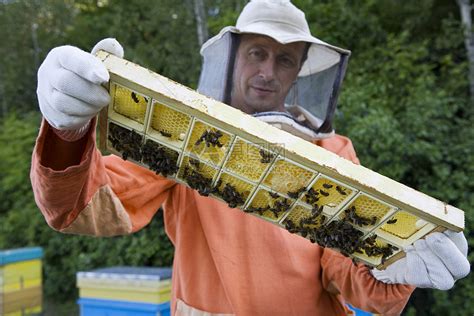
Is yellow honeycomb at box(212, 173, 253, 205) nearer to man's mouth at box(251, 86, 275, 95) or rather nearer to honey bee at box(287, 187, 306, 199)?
honey bee at box(287, 187, 306, 199)

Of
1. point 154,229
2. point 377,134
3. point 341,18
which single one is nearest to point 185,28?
point 341,18

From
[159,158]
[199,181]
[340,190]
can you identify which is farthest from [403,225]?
[159,158]

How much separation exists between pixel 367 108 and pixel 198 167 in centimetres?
414

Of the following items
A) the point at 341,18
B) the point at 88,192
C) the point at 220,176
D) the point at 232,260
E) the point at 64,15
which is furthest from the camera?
the point at 64,15

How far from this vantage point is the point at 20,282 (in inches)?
203

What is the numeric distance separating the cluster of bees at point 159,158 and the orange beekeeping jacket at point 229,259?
0.28 m

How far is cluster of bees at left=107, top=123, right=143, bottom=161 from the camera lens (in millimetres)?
1449

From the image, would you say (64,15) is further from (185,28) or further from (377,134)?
(377,134)

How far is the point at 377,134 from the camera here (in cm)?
466

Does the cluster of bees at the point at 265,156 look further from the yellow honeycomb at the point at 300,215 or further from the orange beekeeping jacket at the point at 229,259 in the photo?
the orange beekeeping jacket at the point at 229,259

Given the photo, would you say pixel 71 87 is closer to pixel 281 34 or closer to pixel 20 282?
pixel 281 34

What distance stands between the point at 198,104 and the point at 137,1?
1022 cm

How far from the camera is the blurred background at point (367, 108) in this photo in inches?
182

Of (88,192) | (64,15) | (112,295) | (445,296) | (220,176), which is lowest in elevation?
(64,15)
